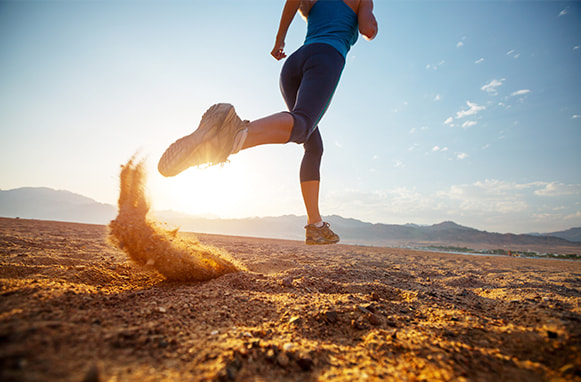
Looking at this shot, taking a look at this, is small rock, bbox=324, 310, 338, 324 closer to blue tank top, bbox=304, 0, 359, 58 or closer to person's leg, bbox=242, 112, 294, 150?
person's leg, bbox=242, 112, 294, 150

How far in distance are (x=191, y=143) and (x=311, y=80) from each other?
1096 millimetres

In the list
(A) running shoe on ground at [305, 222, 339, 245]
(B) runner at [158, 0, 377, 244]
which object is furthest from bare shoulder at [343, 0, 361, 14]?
(A) running shoe on ground at [305, 222, 339, 245]

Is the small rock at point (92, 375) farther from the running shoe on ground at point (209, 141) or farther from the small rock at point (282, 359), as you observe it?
the running shoe on ground at point (209, 141)

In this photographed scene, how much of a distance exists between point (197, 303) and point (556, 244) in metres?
42.0

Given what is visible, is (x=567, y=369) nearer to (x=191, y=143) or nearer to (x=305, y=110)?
(x=305, y=110)

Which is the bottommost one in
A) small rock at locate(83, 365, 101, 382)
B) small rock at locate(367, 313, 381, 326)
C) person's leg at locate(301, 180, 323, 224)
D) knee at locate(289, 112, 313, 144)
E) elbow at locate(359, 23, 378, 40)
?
small rock at locate(367, 313, 381, 326)

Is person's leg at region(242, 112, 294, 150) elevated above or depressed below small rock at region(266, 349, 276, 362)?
above

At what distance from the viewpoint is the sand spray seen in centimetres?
162

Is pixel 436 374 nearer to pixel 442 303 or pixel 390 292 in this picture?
pixel 442 303

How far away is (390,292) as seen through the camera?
6.61ft

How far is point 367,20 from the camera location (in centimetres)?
223

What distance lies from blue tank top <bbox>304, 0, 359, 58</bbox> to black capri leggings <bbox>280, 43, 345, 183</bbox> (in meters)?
0.10

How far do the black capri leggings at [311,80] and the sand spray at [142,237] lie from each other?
44.9 inches

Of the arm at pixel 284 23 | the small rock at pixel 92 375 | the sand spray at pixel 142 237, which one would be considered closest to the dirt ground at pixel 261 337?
the small rock at pixel 92 375
